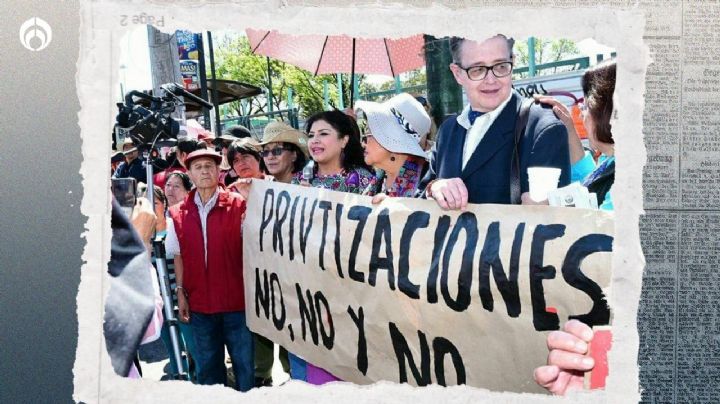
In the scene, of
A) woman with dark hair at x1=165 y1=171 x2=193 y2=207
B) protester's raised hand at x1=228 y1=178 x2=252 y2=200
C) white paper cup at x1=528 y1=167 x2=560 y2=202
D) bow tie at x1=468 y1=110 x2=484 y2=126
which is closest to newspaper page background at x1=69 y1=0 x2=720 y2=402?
white paper cup at x1=528 y1=167 x2=560 y2=202

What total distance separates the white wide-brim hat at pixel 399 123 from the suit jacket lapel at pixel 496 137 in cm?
62

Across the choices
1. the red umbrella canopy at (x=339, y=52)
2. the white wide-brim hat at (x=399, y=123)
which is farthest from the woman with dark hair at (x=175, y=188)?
the white wide-brim hat at (x=399, y=123)

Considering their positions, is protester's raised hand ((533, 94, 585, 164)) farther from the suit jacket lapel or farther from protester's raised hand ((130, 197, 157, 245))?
protester's raised hand ((130, 197, 157, 245))

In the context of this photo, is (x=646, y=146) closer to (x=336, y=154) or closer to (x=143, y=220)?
(x=336, y=154)

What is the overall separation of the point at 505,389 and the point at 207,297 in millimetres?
1872

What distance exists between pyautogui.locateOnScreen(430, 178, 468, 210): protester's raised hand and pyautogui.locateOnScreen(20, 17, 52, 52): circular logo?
1504 millimetres

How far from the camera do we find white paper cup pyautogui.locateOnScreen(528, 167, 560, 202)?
255 centimetres

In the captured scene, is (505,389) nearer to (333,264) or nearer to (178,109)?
(333,264)

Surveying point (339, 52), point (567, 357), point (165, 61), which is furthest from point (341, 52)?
point (567, 357)

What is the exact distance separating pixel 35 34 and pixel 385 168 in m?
1.59

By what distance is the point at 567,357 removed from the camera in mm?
2074

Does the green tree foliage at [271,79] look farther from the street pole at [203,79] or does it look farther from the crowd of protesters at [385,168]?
the crowd of protesters at [385,168]

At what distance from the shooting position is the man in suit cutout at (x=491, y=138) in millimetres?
2594

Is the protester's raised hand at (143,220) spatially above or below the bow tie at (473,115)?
below
